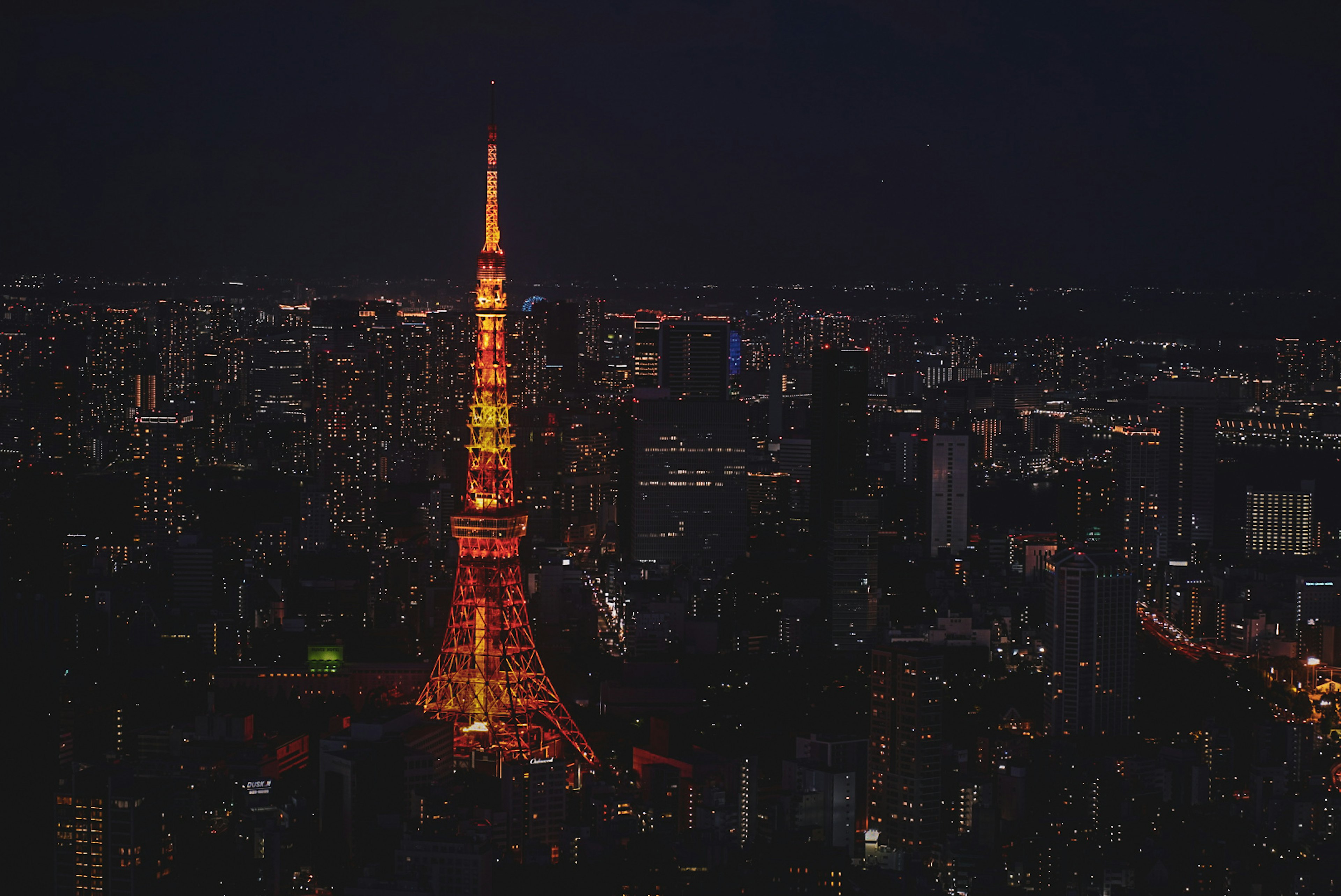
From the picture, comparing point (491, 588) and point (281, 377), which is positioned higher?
point (281, 377)

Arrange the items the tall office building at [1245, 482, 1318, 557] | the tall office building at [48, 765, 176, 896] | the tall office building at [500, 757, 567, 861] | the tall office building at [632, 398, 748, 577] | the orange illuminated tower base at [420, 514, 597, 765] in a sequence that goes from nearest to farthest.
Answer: the tall office building at [48, 765, 176, 896]
the tall office building at [500, 757, 567, 861]
the orange illuminated tower base at [420, 514, 597, 765]
the tall office building at [1245, 482, 1318, 557]
the tall office building at [632, 398, 748, 577]

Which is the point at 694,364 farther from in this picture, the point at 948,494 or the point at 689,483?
the point at 948,494

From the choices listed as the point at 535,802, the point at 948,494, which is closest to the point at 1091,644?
the point at 535,802

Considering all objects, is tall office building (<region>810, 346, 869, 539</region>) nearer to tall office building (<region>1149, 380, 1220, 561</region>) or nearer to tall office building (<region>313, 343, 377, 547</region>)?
tall office building (<region>1149, 380, 1220, 561</region>)

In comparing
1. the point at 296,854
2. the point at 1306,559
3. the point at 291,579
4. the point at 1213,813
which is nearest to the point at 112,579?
the point at 291,579

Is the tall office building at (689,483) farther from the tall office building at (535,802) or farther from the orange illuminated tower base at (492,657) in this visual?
the tall office building at (535,802)

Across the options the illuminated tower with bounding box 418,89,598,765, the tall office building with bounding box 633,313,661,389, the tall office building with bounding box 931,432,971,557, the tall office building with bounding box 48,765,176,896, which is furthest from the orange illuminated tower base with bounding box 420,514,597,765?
the tall office building with bounding box 633,313,661,389

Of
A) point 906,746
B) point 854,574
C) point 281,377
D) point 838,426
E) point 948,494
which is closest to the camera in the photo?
point 906,746
